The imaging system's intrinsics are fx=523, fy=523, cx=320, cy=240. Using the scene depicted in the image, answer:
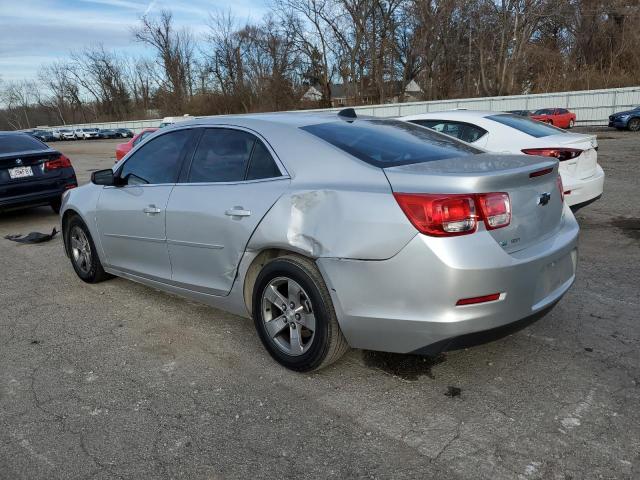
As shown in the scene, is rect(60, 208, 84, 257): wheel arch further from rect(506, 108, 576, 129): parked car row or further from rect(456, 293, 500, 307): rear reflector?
rect(506, 108, 576, 129): parked car row

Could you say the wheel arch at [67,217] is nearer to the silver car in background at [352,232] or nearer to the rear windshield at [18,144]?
the silver car in background at [352,232]

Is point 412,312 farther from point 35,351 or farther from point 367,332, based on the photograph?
point 35,351

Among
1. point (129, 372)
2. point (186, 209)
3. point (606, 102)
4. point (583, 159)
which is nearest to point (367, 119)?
point (186, 209)

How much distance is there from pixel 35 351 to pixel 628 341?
4.14 meters

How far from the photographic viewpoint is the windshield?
862cm

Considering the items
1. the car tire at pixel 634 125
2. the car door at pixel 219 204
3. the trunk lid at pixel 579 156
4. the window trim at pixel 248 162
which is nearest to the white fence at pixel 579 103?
the car tire at pixel 634 125

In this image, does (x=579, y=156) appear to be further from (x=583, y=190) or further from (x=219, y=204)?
(x=219, y=204)

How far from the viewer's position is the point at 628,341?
3.51 m

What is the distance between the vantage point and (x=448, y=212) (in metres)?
2.58

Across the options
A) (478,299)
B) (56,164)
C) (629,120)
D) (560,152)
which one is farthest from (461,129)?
(629,120)

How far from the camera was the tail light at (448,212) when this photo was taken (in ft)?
8.46

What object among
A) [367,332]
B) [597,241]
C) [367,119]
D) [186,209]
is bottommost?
[597,241]

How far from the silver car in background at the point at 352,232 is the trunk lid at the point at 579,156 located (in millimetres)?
2801

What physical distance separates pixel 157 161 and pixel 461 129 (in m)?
4.12
